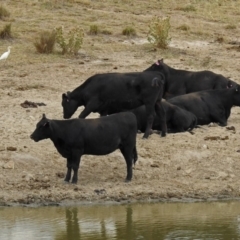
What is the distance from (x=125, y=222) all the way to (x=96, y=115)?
4.97m

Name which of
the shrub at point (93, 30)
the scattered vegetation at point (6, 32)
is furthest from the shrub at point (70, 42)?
A: the shrub at point (93, 30)

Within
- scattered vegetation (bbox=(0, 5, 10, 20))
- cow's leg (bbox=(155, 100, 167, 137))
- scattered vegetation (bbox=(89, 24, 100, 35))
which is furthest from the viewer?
scattered vegetation (bbox=(0, 5, 10, 20))

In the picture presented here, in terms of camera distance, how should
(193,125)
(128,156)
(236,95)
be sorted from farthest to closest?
1. (236,95)
2. (193,125)
3. (128,156)

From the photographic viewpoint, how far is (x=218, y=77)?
1817cm

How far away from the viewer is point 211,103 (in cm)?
1683

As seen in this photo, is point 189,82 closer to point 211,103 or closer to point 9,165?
point 211,103

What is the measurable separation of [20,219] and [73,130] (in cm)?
153

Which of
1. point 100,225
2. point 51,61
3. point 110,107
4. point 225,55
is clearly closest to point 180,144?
point 110,107

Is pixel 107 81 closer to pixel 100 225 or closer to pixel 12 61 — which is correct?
pixel 100 225

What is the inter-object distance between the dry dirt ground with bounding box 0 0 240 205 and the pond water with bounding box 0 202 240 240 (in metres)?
0.29

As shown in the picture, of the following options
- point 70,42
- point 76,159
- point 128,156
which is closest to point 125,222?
point 76,159

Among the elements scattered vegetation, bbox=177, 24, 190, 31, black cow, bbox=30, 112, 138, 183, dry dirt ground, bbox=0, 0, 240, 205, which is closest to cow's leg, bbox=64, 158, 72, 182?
black cow, bbox=30, 112, 138, 183

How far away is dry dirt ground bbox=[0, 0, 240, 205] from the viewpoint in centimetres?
A: 1317

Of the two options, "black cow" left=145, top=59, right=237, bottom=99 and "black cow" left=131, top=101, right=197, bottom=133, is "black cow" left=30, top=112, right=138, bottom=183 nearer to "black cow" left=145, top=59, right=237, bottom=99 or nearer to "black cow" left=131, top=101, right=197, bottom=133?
"black cow" left=131, top=101, right=197, bottom=133
